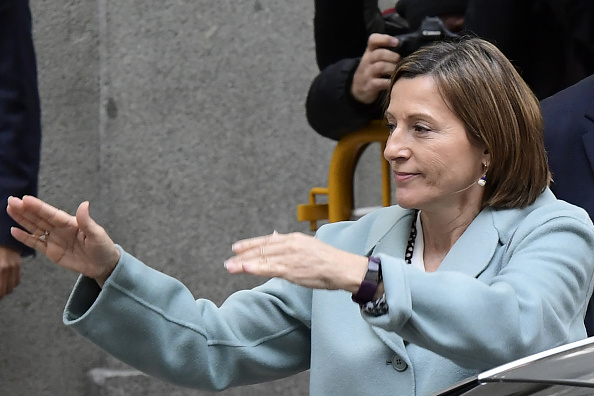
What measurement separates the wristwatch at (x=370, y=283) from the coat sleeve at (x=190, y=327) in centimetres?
52

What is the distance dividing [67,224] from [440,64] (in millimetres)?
848

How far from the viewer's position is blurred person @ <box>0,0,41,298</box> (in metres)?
2.90

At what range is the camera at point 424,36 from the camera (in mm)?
2990

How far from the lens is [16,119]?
2945 millimetres

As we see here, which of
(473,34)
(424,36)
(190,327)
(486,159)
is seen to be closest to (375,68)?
(424,36)

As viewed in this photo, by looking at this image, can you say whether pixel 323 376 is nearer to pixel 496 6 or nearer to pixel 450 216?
pixel 450 216

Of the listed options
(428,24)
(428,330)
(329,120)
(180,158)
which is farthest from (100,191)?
(428,330)

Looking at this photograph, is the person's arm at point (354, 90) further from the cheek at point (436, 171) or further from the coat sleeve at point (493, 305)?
the coat sleeve at point (493, 305)

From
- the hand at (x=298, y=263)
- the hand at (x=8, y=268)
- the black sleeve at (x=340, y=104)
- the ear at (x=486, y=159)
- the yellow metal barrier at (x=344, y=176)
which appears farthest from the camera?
the yellow metal barrier at (x=344, y=176)

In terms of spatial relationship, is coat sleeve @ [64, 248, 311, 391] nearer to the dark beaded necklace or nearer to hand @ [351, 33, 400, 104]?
the dark beaded necklace

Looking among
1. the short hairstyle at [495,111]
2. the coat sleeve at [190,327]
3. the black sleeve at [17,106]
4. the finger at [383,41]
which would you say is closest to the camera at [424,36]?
the finger at [383,41]

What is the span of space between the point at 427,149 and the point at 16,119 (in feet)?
4.00

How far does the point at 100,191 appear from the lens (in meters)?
4.35

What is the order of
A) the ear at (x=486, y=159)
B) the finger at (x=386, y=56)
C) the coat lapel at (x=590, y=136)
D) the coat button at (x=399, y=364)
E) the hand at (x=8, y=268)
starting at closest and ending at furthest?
the coat button at (x=399, y=364) → the ear at (x=486, y=159) → the coat lapel at (x=590, y=136) → the hand at (x=8, y=268) → the finger at (x=386, y=56)
